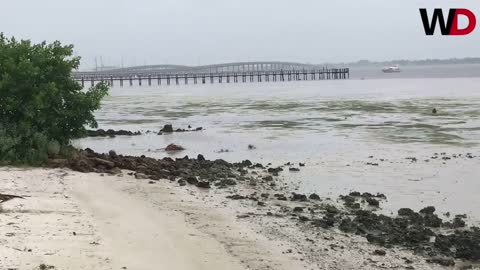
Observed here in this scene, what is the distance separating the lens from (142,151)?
23734 millimetres

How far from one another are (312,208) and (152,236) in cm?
455

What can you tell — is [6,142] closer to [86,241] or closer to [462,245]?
[86,241]

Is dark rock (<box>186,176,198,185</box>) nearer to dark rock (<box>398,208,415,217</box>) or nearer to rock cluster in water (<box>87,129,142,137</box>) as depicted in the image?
dark rock (<box>398,208,415,217</box>)

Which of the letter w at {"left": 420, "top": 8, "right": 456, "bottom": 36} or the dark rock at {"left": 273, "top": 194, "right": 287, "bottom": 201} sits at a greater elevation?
the letter w at {"left": 420, "top": 8, "right": 456, "bottom": 36}

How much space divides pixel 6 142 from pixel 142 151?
30.9ft

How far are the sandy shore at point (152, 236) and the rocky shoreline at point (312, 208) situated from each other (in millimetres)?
327

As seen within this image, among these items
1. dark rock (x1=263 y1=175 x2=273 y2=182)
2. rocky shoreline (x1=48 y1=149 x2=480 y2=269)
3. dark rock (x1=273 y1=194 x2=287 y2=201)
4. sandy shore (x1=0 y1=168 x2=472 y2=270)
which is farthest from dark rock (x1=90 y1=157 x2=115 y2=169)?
dark rock (x1=273 y1=194 x2=287 y2=201)

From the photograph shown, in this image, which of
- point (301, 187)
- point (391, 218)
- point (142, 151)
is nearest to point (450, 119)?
point (142, 151)

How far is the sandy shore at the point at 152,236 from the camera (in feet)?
24.8

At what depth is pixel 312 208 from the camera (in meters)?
12.4

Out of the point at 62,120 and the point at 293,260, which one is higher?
the point at 62,120

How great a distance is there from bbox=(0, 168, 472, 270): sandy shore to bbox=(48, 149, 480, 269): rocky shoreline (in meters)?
0.33

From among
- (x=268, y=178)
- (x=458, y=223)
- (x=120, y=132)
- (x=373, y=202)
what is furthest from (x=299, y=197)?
(x=120, y=132)

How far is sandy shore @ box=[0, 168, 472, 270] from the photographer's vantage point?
24.8ft
